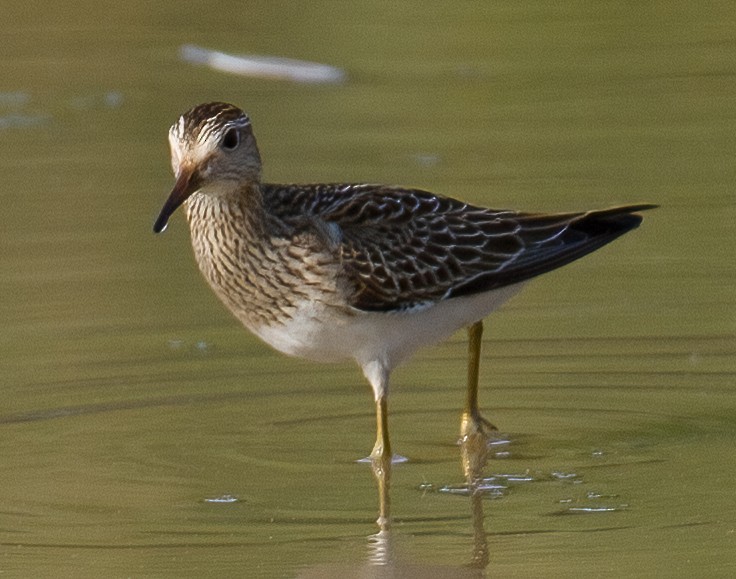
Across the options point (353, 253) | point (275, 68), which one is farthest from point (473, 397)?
point (275, 68)

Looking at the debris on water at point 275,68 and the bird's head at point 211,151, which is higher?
the debris on water at point 275,68

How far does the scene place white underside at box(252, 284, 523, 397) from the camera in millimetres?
9375

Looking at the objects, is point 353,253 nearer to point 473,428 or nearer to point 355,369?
point 473,428

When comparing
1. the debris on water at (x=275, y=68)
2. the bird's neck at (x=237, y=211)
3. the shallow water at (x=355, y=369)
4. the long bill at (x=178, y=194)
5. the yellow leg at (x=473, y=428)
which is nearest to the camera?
the shallow water at (x=355, y=369)

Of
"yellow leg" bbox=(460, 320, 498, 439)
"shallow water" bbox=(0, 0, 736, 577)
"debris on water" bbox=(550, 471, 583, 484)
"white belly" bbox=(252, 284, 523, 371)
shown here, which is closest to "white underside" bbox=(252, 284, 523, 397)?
"white belly" bbox=(252, 284, 523, 371)

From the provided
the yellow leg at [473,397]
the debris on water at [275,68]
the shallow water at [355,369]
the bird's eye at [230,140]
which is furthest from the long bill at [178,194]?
the debris on water at [275,68]

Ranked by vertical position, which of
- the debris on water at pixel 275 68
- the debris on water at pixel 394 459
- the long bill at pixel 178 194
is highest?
the debris on water at pixel 275 68

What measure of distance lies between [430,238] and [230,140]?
3.64 feet

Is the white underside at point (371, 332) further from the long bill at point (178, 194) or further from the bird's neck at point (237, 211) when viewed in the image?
the long bill at point (178, 194)

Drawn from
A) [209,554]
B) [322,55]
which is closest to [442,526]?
[209,554]

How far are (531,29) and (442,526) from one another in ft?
33.7

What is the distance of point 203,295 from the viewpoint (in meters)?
12.1

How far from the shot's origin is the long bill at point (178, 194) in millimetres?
9086

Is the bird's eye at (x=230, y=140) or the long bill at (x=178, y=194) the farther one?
the bird's eye at (x=230, y=140)
